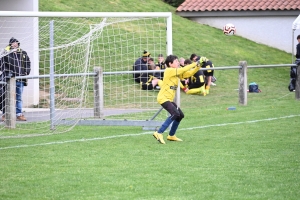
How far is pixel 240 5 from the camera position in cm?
3406

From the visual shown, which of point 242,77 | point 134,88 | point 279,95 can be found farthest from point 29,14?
point 279,95

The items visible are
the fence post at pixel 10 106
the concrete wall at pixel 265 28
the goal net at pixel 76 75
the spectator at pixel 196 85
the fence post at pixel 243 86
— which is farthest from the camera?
the concrete wall at pixel 265 28

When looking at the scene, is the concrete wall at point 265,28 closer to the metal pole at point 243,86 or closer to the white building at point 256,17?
A: the white building at point 256,17

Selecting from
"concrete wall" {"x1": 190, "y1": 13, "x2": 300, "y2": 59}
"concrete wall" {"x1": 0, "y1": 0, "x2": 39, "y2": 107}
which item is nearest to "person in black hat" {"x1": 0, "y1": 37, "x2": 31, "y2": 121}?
"concrete wall" {"x1": 0, "y1": 0, "x2": 39, "y2": 107}

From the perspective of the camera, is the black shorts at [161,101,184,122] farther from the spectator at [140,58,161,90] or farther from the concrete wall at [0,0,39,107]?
the concrete wall at [0,0,39,107]

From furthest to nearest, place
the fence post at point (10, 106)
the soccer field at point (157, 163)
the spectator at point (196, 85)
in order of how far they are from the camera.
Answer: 1. the spectator at point (196, 85)
2. the fence post at point (10, 106)
3. the soccer field at point (157, 163)

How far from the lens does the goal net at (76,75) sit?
14766 millimetres

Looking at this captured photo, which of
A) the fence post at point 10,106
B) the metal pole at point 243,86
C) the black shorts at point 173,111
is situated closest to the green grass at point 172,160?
the fence post at point 10,106

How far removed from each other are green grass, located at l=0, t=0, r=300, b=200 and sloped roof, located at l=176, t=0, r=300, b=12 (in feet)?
47.0

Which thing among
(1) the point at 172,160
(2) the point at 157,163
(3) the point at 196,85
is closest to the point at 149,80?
(3) the point at 196,85

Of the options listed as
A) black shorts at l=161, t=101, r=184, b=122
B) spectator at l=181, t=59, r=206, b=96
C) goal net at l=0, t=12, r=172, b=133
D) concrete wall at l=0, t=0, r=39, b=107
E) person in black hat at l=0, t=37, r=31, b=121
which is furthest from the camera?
spectator at l=181, t=59, r=206, b=96

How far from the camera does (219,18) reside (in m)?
34.4

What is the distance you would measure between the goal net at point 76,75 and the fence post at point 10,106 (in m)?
0.24

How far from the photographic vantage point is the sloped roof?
33344mm
